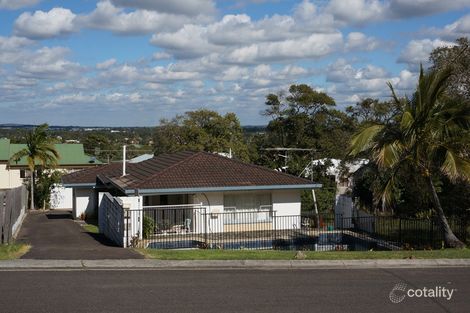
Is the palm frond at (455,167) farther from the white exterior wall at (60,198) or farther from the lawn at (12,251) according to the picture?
the white exterior wall at (60,198)

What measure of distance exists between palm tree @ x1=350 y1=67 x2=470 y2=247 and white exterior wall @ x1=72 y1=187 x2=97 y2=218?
22.3 meters

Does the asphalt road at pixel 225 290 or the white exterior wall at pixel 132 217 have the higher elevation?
the white exterior wall at pixel 132 217

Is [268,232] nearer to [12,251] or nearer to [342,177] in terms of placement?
[12,251]

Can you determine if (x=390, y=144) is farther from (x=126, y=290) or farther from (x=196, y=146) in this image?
(x=196, y=146)

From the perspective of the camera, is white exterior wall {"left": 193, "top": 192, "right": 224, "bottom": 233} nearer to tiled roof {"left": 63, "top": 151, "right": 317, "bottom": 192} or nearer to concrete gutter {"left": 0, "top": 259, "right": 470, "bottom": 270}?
tiled roof {"left": 63, "top": 151, "right": 317, "bottom": 192}

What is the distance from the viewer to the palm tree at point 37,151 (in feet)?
153

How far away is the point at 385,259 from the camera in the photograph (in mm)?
13969

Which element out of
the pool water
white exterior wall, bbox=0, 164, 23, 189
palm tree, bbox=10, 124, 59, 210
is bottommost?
the pool water

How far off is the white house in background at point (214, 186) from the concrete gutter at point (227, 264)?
1235 cm

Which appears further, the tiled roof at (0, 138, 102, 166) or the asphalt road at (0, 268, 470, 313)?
the tiled roof at (0, 138, 102, 166)

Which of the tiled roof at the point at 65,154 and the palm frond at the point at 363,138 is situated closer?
the palm frond at the point at 363,138

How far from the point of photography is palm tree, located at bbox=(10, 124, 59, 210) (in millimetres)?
46500

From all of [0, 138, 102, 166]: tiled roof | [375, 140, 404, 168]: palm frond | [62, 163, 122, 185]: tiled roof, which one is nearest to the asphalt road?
[375, 140, 404, 168]: palm frond

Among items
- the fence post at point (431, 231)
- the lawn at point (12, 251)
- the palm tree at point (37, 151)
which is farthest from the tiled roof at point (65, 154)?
the lawn at point (12, 251)
